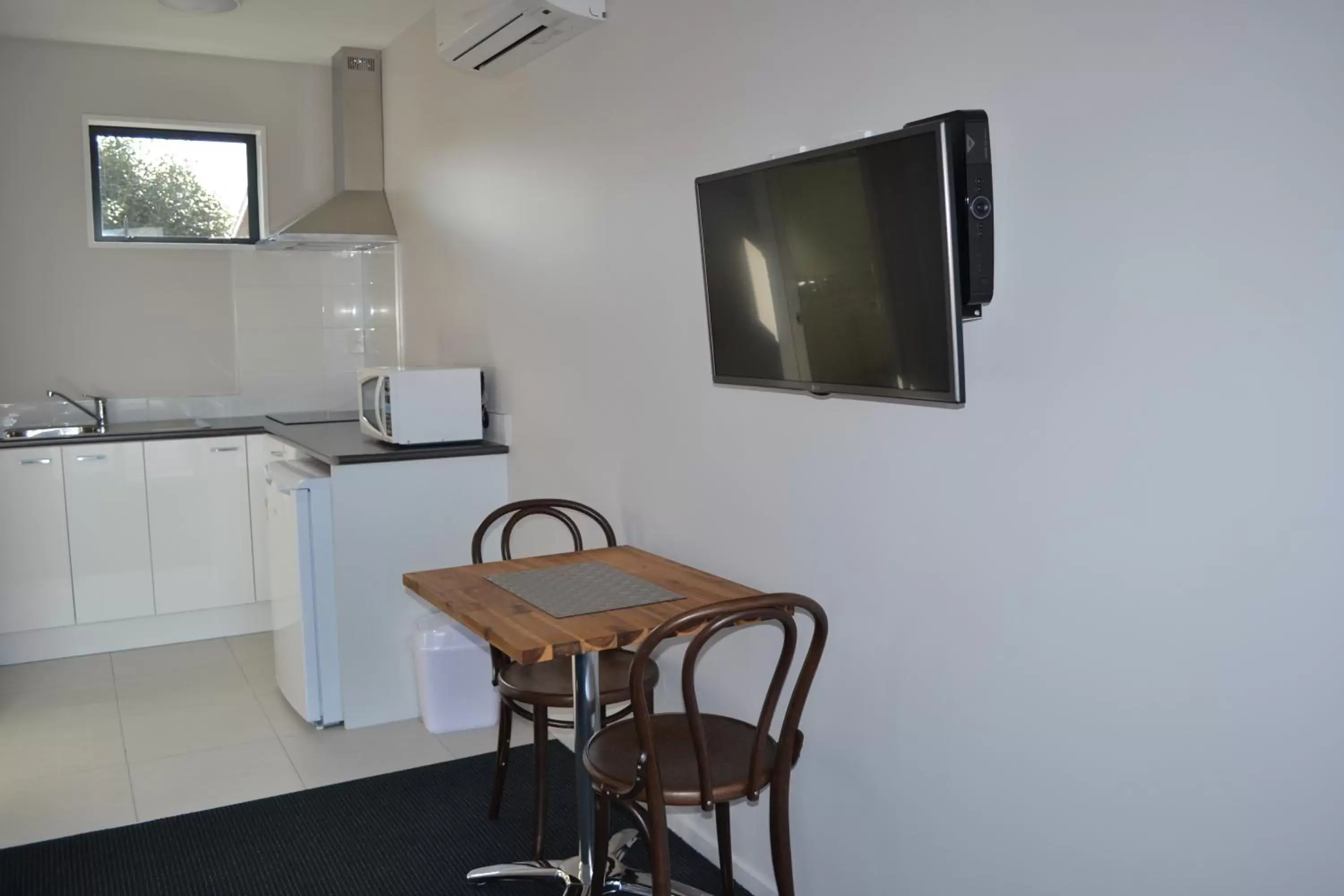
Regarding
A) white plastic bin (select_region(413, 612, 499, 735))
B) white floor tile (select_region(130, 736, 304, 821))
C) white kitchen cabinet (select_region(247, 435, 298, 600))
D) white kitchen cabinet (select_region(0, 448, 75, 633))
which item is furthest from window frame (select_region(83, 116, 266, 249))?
white floor tile (select_region(130, 736, 304, 821))

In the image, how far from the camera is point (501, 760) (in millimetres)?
2992

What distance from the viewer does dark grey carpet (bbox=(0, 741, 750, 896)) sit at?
107 inches

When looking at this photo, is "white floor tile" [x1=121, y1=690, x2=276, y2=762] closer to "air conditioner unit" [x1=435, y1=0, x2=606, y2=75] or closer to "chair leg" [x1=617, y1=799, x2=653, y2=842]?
"chair leg" [x1=617, y1=799, x2=653, y2=842]

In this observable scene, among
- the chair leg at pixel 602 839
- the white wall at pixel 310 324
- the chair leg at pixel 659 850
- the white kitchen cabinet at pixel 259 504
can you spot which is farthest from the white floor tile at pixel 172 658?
the chair leg at pixel 659 850

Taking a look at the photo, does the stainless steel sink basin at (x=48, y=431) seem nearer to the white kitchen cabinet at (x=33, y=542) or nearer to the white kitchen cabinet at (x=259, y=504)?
the white kitchen cabinet at (x=33, y=542)

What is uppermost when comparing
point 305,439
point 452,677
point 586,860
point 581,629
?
point 305,439

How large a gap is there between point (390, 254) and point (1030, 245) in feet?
13.2

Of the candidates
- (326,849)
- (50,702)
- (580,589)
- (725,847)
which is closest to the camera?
(725,847)

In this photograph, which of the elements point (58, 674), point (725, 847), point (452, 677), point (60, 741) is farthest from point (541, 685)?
point (58, 674)

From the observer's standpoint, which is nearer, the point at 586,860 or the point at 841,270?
the point at 841,270

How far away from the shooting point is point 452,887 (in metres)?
2.70

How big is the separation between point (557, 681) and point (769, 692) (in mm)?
761

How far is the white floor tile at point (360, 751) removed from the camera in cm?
341

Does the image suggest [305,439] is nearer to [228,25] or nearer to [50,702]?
[50,702]
